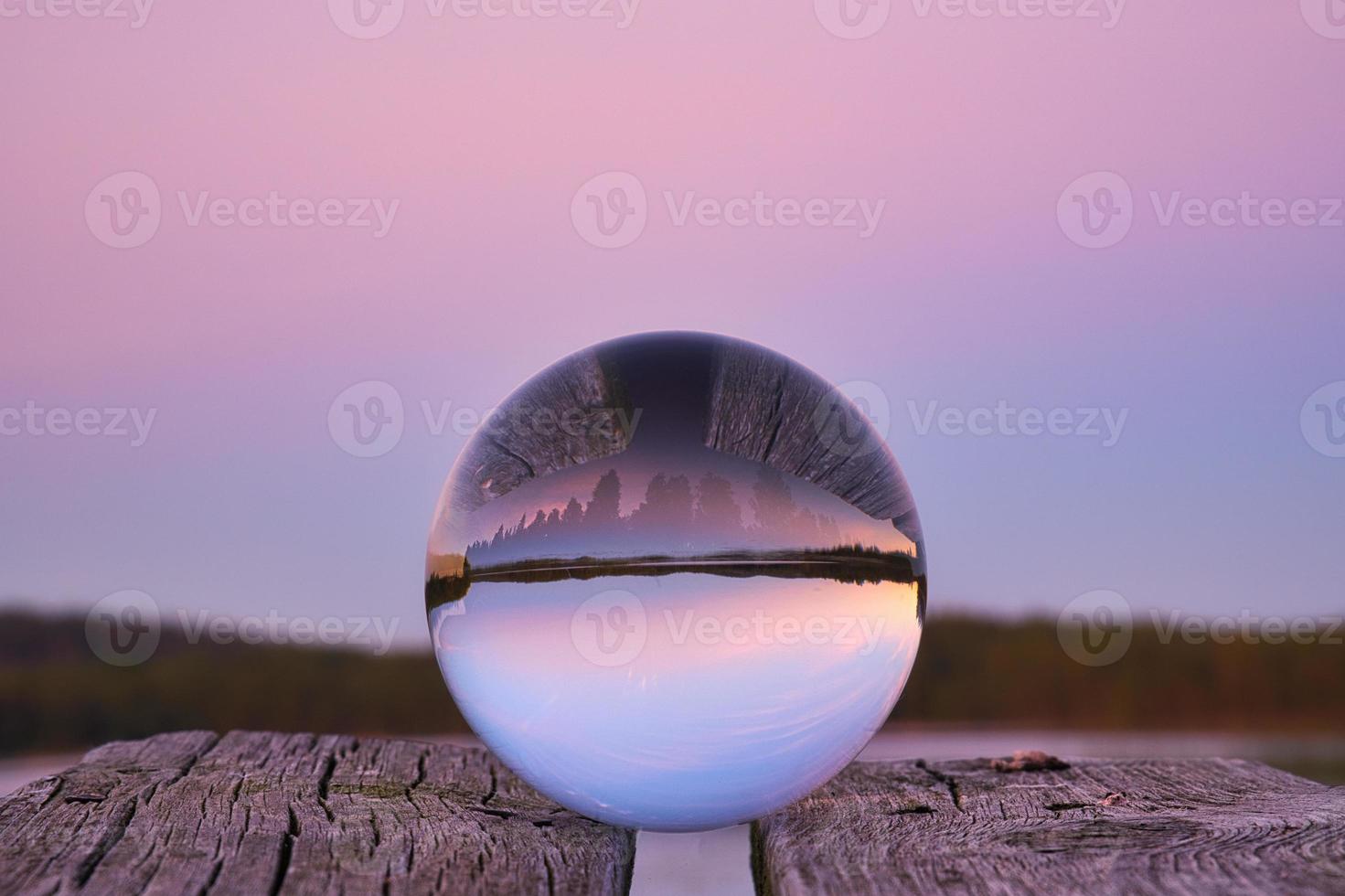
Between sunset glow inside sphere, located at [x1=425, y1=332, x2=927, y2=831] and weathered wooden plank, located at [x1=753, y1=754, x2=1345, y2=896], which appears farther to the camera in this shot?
sunset glow inside sphere, located at [x1=425, y1=332, x2=927, y2=831]

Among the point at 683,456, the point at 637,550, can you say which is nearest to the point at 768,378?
the point at 683,456

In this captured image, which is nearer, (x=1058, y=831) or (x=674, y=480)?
(x=674, y=480)

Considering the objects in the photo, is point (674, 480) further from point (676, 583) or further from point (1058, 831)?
point (1058, 831)

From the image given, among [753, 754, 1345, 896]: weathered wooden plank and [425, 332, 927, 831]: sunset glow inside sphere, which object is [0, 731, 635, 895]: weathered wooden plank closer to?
[425, 332, 927, 831]: sunset glow inside sphere

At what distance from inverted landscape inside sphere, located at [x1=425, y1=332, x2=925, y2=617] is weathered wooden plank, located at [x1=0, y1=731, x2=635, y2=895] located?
615mm

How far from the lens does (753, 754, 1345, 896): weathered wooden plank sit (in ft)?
8.52

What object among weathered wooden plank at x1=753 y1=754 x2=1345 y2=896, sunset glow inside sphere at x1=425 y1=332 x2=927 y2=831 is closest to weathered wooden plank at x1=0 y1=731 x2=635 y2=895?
sunset glow inside sphere at x1=425 y1=332 x2=927 y2=831

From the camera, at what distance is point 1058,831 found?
303cm

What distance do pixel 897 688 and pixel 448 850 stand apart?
45.9 inches

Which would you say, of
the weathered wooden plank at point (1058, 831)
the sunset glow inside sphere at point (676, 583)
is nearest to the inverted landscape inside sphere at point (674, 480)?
the sunset glow inside sphere at point (676, 583)

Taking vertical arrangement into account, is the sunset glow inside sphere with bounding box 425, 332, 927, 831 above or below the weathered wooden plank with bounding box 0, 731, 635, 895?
above

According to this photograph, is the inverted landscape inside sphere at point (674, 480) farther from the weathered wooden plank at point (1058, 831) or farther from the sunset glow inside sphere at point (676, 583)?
the weathered wooden plank at point (1058, 831)

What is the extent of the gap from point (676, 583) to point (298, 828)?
3.94 feet

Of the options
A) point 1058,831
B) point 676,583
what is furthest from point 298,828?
point 1058,831
